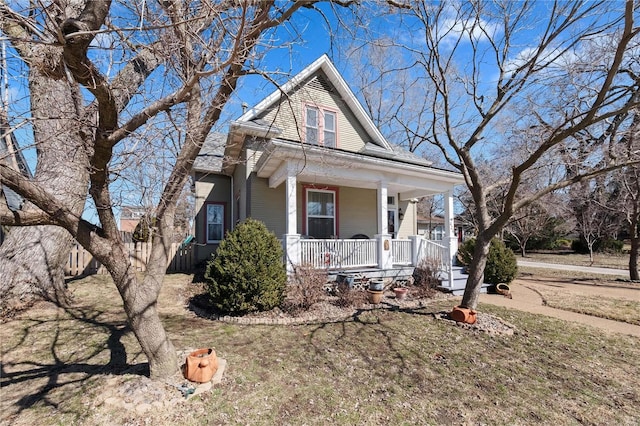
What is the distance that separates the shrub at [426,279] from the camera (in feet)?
27.6

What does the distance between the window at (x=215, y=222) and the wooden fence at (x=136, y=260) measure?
49.7 inches

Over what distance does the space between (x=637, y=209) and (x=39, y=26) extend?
58.4 feet

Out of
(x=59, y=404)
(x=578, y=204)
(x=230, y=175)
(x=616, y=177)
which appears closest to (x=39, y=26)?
(x=59, y=404)

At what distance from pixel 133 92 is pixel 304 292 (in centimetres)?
490

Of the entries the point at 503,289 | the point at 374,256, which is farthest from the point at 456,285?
the point at 374,256

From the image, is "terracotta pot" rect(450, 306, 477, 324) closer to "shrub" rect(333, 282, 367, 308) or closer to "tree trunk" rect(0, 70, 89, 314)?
"shrub" rect(333, 282, 367, 308)

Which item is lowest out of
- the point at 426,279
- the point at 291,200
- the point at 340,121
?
the point at 426,279

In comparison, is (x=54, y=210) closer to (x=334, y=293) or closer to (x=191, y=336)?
(x=191, y=336)

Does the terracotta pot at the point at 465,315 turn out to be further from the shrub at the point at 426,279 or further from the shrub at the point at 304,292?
the shrub at the point at 304,292

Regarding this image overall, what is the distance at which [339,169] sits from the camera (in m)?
8.84

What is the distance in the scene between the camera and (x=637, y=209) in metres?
12.0

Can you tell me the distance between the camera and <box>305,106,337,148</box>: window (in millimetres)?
11195

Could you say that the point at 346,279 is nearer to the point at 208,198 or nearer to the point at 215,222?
the point at 215,222

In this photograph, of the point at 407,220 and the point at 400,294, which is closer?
the point at 400,294
